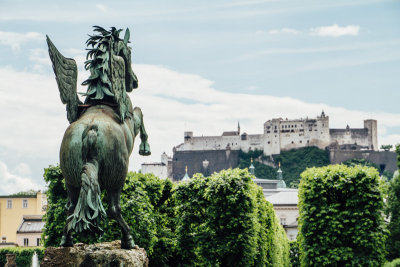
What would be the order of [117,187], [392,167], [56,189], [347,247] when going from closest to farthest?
[117,187], [347,247], [56,189], [392,167]

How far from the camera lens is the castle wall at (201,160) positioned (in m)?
192

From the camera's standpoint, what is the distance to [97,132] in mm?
11977

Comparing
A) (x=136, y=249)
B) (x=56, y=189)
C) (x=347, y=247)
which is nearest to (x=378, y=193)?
(x=347, y=247)

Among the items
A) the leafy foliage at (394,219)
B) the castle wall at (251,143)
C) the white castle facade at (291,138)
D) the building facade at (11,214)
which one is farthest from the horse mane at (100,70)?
the castle wall at (251,143)

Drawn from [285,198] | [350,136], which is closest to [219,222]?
[285,198]

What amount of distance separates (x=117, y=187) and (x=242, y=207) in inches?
1127

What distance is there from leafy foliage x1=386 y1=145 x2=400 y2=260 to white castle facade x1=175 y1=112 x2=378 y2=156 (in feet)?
→ 427

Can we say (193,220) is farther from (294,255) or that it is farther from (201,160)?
(201,160)

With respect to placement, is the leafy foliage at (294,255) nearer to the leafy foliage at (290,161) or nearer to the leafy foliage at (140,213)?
the leafy foliage at (140,213)

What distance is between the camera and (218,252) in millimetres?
40031

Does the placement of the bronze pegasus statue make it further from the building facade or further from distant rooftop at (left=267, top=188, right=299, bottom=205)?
distant rooftop at (left=267, top=188, right=299, bottom=205)

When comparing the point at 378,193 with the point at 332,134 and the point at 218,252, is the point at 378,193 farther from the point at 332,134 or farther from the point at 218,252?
the point at 332,134

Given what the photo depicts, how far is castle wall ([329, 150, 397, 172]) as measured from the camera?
179750 mm

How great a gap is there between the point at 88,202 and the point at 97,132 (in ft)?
3.92
